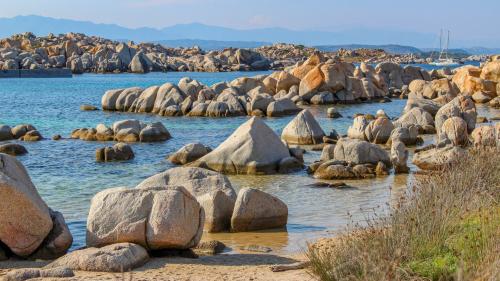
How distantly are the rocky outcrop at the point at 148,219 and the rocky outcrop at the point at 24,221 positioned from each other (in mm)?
695

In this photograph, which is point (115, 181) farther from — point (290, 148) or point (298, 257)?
point (298, 257)

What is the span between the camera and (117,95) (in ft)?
178

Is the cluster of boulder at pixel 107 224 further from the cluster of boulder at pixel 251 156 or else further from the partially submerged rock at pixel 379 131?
the partially submerged rock at pixel 379 131

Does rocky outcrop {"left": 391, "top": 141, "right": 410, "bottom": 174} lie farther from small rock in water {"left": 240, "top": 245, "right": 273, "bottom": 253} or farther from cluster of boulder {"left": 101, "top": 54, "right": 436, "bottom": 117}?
cluster of boulder {"left": 101, "top": 54, "right": 436, "bottom": 117}

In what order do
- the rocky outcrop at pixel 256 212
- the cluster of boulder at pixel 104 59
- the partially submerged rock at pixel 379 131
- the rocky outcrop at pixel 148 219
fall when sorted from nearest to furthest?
1. the rocky outcrop at pixel 148 219
2. the rocky outcrop at pixel 256 212
3. the partially submerged rock at pixel 379 131
4. the cluster of boulder at pixel 104 59

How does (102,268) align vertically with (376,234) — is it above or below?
below

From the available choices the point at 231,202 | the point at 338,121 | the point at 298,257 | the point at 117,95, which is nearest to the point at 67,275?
the point at 298,257

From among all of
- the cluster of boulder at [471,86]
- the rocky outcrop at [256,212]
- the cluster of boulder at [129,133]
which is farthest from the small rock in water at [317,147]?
the cluster of boulder at [471,86]

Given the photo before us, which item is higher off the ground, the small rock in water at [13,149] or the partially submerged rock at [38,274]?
the partially submerged rock at [38,274]

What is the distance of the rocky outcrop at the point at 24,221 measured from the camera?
13273 millimetres

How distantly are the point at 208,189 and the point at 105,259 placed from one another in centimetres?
545

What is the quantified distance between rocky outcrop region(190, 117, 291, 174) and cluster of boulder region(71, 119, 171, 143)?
9.57m

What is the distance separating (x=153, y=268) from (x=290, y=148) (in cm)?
1566

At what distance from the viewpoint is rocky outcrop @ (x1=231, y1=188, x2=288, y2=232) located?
54.5 feet
